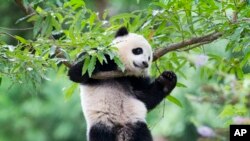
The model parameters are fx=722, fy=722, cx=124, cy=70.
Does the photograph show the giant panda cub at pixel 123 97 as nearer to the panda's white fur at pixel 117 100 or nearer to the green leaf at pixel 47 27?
the panda's white fur at pixel 117 100

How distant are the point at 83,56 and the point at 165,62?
908mm

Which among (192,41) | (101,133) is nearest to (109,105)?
(101,133)

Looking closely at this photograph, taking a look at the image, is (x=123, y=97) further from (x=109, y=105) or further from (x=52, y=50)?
(x=52, y=50)

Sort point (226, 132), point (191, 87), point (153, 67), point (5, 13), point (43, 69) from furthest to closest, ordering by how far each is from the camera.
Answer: point (5, 13) < point (191, 87) < point (226, 132) < point (153, 67) < point (43, 69)

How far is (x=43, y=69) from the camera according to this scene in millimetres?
3357

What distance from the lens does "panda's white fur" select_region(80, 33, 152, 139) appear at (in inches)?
156

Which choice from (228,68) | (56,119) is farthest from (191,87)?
(228,68)

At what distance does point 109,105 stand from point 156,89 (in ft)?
1.05

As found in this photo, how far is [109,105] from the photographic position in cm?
399

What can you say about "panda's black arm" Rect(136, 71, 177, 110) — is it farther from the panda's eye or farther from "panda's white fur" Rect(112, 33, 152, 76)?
the panda's eye

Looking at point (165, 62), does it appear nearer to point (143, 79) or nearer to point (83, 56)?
point (143, 79)

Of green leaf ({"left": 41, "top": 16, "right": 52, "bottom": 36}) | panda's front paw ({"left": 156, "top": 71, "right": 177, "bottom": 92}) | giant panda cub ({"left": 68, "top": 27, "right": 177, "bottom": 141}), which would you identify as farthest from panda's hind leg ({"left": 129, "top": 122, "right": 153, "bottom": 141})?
green leaf ({"left": 41, "top": 16, "right": 52, "bottom": 36})

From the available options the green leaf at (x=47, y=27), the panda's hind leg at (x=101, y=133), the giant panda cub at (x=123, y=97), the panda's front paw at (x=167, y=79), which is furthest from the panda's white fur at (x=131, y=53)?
the green leaf at (x=47, y=27)

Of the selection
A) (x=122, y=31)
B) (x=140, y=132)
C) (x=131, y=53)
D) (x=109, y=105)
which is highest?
(x=122, y=31)
